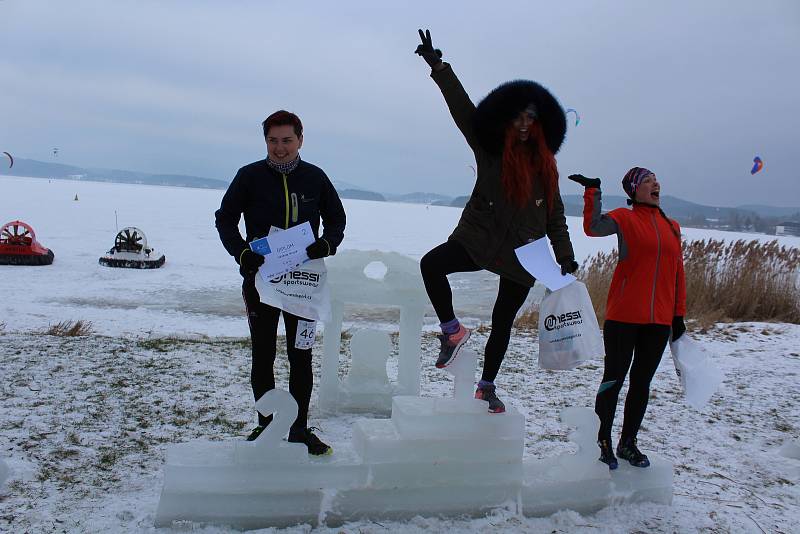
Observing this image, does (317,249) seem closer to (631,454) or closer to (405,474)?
(405,474)

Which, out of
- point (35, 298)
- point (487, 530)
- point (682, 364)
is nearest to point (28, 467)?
point (487, 530)

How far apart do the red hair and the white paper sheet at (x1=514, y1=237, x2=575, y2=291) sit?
0.20 metres

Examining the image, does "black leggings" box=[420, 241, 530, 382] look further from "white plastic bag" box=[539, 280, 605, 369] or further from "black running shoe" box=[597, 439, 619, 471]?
"black running shoe" box=[597, 439, 619, 471]

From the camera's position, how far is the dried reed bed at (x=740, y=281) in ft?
29.6

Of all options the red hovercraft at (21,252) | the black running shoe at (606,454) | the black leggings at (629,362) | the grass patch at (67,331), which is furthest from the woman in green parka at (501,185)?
the red hovercraft at (21,252)

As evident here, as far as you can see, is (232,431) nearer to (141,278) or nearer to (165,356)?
(165,356)

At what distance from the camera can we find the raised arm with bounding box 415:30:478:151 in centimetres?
288

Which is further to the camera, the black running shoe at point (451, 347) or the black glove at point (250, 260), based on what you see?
the black running shoe at point (451, 347)

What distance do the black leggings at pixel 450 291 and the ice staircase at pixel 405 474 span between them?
0.18 m

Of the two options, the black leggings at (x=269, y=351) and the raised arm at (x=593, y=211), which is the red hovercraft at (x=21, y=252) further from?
the raised arm at (x=593, y=211)

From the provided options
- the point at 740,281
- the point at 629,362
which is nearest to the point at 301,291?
the point at 629,362

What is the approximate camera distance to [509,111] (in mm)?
2861

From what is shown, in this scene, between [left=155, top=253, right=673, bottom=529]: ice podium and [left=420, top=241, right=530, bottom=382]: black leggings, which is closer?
[left=155, top=253, right=673, bottom=529]: ice podium

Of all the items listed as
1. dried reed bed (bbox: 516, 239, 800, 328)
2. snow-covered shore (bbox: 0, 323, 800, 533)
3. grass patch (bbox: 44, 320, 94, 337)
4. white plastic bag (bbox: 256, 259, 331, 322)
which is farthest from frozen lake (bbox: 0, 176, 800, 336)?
white plastic bag (bbox: 256, 259, 331, 322)
